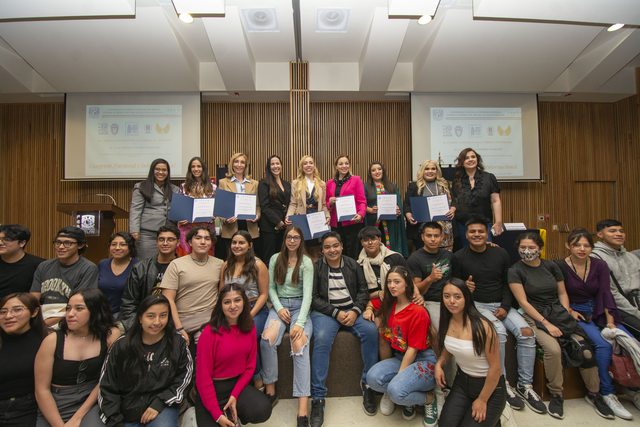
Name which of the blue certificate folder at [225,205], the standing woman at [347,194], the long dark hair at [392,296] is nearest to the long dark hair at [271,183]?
the blue certificate folder at [225,205]

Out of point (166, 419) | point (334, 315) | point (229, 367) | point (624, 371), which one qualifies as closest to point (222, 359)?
point (229, 367)

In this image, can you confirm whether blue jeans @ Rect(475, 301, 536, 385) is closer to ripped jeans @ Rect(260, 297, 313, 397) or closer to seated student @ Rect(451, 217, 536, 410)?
seated student @ Rect(451, 217, 536, 410)

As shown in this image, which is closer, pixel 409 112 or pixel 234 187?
pixel 234 187

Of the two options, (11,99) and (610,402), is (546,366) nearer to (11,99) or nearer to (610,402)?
(610,402)

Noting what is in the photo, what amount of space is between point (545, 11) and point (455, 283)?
299cm

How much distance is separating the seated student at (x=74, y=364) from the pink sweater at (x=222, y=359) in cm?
57

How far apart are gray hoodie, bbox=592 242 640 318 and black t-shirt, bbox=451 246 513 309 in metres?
0.90

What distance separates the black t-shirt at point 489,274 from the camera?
284 cm

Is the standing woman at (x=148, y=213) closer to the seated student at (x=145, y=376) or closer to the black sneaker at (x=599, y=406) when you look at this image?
the seated student at (x=145, y=376)

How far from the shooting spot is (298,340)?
245cm

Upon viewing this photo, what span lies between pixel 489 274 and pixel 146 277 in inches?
107

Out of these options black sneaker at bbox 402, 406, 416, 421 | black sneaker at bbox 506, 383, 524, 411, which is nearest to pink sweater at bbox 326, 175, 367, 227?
black sneaker at bbox 402, 406, 416, 421

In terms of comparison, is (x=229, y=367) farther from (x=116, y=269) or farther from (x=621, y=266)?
(x=621, y=266)

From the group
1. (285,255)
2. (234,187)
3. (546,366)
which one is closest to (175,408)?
(285,255)
